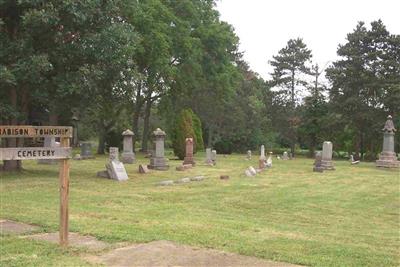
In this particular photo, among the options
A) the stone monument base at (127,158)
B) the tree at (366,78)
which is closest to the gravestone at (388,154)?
the tree at (366,78)

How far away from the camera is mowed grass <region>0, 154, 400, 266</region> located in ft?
21.6

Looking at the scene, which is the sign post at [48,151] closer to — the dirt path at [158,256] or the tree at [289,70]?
the dirt path at [158,256]

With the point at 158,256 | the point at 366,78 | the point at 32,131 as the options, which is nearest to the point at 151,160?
the point at 32,131

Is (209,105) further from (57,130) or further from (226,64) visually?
(57,130)

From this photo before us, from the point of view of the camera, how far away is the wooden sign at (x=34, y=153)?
6102 millimetres

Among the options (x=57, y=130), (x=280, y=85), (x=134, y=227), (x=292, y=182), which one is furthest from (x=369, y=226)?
(x=280, y=85)

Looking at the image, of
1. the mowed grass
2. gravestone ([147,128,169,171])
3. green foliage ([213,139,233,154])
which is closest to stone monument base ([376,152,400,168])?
the mowed grass

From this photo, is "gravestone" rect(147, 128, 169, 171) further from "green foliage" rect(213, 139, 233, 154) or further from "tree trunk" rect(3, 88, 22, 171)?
"green foliage" rect(213, 139, 233, 154)

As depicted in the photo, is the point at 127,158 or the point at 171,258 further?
Result: the point at 127,158

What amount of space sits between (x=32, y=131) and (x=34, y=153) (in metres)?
0.29

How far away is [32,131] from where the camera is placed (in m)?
6.27

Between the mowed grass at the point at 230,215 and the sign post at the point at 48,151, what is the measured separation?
1.37 ft

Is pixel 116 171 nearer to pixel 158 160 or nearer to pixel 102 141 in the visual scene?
pixel 158 160

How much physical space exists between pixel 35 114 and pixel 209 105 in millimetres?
15772
